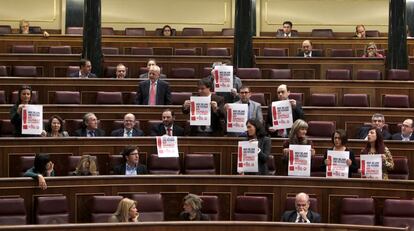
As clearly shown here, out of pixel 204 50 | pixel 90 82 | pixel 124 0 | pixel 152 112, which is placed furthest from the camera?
pixel 124 0

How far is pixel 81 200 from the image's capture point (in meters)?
9.94

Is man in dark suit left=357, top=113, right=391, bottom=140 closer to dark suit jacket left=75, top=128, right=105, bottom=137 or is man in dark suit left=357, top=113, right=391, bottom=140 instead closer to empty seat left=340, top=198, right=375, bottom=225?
empty seat left=340, top=198, right=375, bottom=225

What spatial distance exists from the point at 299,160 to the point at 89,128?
2.56 meters

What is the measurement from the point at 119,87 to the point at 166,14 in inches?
287

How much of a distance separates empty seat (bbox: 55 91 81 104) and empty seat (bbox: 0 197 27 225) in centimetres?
330

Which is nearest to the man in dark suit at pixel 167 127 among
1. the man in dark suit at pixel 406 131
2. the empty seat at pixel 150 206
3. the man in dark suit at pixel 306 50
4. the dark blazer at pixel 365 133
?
the empty seat at pixel 150 206

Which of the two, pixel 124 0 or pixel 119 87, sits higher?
pixel 124 0

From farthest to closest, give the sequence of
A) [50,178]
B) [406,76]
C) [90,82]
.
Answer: [406,76] → [90,82] → [50,178]

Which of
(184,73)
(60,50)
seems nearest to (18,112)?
(184,73)

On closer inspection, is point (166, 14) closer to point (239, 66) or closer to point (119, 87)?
point (239, 66)

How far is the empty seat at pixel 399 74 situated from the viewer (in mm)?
14062

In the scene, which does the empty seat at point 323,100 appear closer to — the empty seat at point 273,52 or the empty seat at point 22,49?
the empty seat at point 273,52

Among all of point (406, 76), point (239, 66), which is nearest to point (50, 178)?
point (239, 66)

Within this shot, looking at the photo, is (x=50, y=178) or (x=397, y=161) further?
(x=397, y=161)
